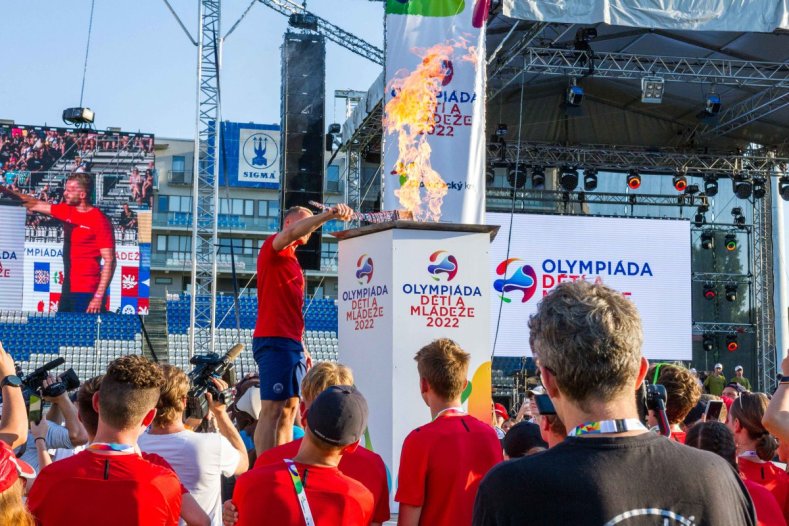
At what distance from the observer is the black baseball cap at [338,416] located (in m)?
2.99

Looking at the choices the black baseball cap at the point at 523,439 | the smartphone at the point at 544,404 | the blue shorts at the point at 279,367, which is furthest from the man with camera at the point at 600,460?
the blue shorts at the point at 279,367

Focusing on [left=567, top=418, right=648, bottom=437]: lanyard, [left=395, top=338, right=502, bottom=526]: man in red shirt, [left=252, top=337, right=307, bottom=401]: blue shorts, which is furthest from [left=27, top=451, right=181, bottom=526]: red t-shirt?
[left=252, top=337, right=307, bottom=401]: blue shorts

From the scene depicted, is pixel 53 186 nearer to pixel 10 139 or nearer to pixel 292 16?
pixel 10 139

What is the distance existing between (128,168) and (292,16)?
16.9 ft

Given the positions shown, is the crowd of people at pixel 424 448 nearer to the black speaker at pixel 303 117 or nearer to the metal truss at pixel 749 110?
the black speaker at pixel 303 117

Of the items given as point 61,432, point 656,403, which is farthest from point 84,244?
point 656,403

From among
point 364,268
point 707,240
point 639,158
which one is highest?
point 639,158

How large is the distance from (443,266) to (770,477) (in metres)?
2.50

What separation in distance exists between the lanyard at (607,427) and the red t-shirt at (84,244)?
1858 cm

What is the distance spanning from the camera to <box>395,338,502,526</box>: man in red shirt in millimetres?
3645

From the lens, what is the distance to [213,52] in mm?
16922

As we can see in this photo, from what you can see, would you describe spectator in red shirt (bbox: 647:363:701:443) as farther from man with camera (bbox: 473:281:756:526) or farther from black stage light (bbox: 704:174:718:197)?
black stage light (bbox: 704:174:718:197)

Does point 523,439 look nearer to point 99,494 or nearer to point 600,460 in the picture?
point 99,494

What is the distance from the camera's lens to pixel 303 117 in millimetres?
15703
